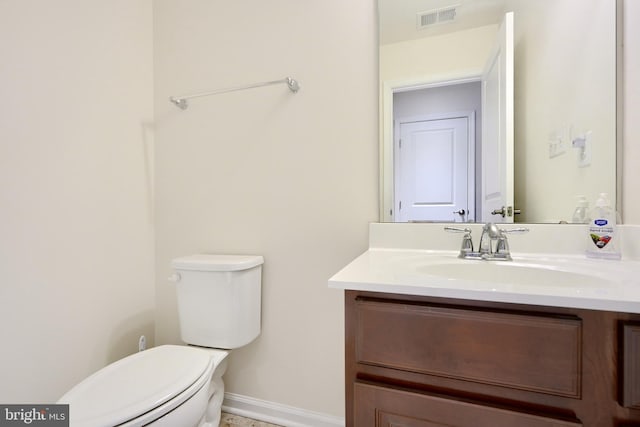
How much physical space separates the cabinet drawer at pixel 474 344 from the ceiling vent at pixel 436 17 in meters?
1.10

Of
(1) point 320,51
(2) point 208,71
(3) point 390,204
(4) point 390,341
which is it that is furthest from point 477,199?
(2) point 208,71

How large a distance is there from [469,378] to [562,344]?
0.59ft

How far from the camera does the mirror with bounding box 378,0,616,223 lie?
944 mm

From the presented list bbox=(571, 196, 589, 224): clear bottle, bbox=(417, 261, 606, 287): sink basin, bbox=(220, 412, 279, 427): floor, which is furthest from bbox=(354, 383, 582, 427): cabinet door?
bbox=(220, 412, 279, 427): floor

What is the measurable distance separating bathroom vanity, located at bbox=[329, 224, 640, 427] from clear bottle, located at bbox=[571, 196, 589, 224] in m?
0.25

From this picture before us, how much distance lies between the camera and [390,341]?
628 millimetres

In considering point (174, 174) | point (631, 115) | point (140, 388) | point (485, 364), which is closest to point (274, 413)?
point (140, 388)

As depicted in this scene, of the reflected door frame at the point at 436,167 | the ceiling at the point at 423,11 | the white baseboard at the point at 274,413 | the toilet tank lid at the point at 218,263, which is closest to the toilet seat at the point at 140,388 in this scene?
the toilet tank lid at the point at 218,263

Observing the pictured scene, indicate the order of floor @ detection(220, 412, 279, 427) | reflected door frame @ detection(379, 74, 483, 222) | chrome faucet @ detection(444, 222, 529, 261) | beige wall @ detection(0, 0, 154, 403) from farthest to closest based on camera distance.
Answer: floor @ detection(220, 412, 279, 427)
reflected door frame @ detection(379, 74, 483, 222)
beige wall @ detection(0, 0, 154, 403)
chrome faucet @ detection(444, 222, 529, 261)

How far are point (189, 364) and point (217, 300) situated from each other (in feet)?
0.85

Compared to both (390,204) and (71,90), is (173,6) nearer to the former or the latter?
(71,90)

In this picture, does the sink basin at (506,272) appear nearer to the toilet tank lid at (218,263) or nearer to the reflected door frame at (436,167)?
the reflected door frame at (436,167)

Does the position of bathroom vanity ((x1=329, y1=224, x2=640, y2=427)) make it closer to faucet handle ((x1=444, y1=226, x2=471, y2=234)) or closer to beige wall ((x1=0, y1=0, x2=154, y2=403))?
faucet handle ((x1=444, y1=226, x2=471, y2=234))

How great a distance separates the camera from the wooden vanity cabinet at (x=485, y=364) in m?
0.51
